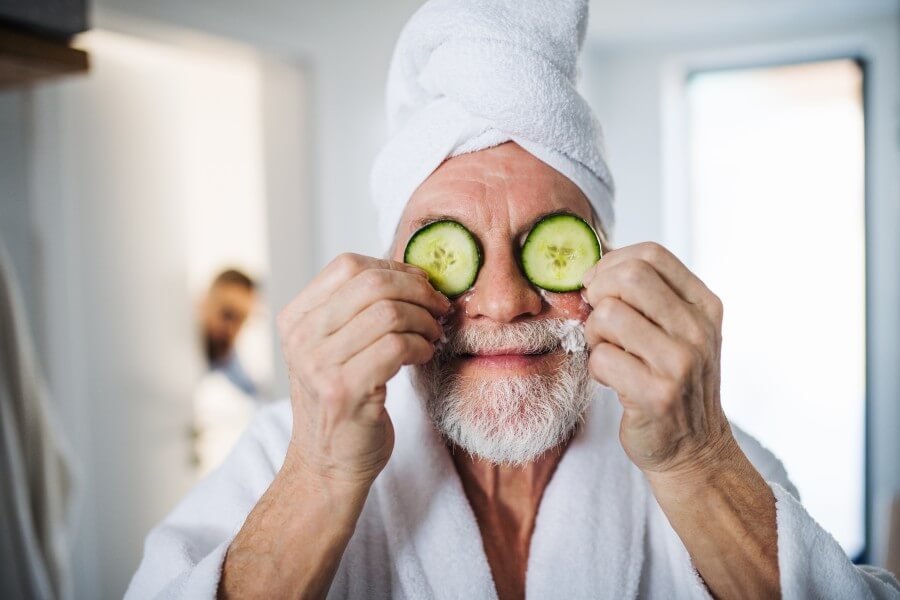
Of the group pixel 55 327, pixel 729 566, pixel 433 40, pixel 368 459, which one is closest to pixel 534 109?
pixel 433 40

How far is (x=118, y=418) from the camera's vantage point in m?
3.42

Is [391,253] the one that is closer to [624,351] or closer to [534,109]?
[534,109]

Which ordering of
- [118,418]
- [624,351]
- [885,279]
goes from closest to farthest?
1. [624,351]
2. [118,418]
3. [885,279]

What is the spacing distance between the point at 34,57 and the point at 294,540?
1516mm

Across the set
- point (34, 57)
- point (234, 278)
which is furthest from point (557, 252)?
point (234, 278)

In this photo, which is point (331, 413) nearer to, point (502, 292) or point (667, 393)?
point (502, 292)

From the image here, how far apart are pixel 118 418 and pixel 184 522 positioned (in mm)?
2289

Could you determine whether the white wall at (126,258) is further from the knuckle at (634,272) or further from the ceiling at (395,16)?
the knuckle at (634,272)

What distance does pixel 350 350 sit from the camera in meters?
1.12

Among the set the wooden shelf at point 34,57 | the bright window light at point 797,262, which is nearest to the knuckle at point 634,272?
the wooden shelf at point 34,57

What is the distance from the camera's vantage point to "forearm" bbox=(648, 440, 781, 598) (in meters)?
1.17

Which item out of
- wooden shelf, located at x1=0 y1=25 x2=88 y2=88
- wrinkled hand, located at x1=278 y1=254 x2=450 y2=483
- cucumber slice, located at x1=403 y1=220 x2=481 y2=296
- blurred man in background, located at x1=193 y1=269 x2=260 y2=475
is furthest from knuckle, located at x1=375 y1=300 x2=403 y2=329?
blurred man in background, located at x1=193 y1=269 x2=260 y2=475

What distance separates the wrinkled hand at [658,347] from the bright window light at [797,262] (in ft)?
12.9

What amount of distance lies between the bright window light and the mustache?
150 inches
